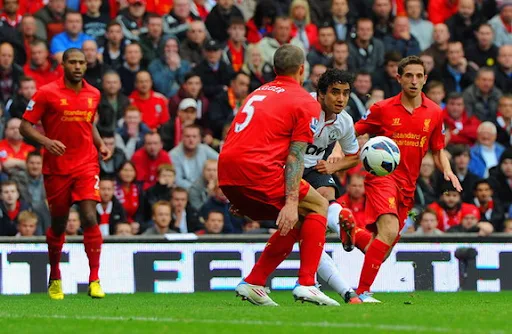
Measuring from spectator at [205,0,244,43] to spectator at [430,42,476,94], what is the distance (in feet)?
11.3

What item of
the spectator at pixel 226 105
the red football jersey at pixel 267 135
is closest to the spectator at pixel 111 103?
the spectator at pixel 226 105

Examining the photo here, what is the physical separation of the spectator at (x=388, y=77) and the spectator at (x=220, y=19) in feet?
8.18

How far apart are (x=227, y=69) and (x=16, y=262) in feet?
19.0

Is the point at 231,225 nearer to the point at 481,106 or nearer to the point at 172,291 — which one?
the point at 172,291

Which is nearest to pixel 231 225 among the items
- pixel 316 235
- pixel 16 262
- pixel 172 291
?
pixel 172 291

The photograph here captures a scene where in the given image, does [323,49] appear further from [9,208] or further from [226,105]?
[9,208]

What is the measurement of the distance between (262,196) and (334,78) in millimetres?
1601

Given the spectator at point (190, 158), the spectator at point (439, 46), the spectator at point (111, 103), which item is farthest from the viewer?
the spectator at point (439, 46)

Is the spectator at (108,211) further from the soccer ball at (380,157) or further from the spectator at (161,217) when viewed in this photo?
the soccer ball at (380,157)

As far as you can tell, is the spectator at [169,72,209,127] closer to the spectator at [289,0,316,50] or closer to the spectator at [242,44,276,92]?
the spectator at [242,44,276,92]

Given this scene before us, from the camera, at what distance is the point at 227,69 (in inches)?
807

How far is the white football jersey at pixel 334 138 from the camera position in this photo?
12438 mm

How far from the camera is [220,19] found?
21.5 metres

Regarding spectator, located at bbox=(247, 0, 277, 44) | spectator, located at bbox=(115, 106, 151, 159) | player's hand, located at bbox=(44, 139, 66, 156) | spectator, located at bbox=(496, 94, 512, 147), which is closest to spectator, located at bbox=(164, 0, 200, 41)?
spectator, located at bbox=(247, 0, 277, 44)
